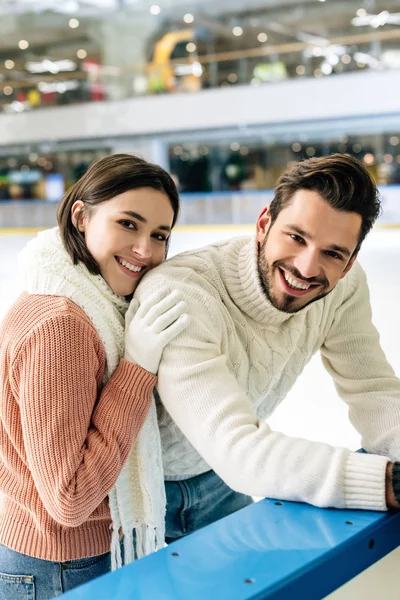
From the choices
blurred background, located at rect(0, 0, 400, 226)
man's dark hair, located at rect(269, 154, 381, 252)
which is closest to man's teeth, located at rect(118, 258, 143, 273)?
man's dark hair, located at rect(269, 154, 381, 252)

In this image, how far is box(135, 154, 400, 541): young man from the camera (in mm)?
1546

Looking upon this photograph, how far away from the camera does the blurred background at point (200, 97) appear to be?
18938 millimetres

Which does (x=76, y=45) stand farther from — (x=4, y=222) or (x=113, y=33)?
(x=4, y=222)

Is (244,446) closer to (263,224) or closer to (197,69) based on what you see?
(263,224)

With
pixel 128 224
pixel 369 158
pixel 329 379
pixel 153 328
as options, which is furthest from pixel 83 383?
pixel 369 158

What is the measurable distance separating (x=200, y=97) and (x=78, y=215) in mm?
20159

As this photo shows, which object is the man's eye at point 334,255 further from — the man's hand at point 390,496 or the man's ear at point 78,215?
the man's ear at point 78,215

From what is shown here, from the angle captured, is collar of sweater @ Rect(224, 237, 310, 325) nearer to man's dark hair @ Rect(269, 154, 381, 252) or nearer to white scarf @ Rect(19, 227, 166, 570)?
man's dark hair @ Rect(269, 154, 381, 252)

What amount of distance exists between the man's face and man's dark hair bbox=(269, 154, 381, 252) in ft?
0.05

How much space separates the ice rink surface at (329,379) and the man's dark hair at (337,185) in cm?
66

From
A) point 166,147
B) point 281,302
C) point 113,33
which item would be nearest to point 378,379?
point 281,302

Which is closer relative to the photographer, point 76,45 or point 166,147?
point 166,147

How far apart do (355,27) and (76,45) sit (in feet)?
31.9

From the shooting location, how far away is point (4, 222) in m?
21.9
